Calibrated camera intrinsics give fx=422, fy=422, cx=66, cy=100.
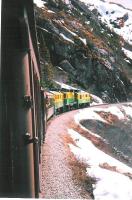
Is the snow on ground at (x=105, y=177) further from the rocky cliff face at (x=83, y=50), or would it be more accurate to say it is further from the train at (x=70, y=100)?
the rocky cliff face at (x=83, y=50)

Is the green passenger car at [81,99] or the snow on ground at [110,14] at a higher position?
the snow on ground at [110,14]

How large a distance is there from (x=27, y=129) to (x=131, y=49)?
76.2 m

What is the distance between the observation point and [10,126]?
22.9 ft

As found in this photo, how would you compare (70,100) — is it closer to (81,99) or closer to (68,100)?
(68,100)

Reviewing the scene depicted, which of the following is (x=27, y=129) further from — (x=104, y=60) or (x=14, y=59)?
(x=104, y=60)

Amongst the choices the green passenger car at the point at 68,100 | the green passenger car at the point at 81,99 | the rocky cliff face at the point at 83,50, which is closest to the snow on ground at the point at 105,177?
the green passenger car at the point at 68,100

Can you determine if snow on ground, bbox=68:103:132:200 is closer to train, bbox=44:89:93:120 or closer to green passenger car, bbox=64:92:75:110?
train, bbox=44:89:93:120

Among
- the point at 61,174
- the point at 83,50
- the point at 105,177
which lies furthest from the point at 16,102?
the point at 83,50

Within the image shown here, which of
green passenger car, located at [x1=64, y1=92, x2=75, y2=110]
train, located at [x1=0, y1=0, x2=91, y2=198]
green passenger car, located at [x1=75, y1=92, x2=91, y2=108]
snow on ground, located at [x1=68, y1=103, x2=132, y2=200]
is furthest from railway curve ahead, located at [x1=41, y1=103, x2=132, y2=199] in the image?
green passenger car, located at [x1=75, y1=92, x2=91, y2=108]

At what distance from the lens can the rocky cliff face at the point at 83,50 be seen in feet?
219

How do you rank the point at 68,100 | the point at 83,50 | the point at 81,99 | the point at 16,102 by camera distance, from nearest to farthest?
the point at 16,102 → the point at 68,100 → the point at 81,99 → the point at 83,50

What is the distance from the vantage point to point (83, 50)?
76.3 m

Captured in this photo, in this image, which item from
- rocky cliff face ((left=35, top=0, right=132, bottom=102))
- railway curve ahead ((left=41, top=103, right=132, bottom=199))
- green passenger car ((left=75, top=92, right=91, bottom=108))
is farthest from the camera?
rocky cliff face ((left=35, top=0, right=132, bottom=102))

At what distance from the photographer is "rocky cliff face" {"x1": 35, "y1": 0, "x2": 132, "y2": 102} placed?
219ft
